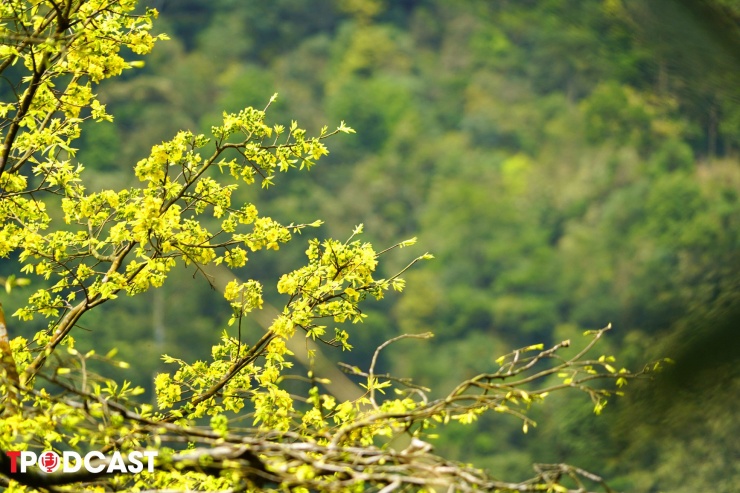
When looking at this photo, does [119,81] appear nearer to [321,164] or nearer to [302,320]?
[321,164]

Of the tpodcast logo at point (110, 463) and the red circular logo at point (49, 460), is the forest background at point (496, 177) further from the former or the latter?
the red circular logo at point (49, 460)

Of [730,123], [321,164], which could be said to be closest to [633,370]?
[730,123]

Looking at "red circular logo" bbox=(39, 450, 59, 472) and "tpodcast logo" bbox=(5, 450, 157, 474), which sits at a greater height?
"tpodcast logo" bbox=(5, 450, 157, 474)

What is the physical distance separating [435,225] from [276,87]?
52.4 ft

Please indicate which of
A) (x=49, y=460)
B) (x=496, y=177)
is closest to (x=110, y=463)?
(x=49, y=460)

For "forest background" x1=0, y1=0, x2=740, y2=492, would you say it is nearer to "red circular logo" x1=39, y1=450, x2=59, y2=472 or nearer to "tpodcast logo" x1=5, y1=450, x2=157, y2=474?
"tpodcast logo" x1=5, y1=450, x2=157, y2=474

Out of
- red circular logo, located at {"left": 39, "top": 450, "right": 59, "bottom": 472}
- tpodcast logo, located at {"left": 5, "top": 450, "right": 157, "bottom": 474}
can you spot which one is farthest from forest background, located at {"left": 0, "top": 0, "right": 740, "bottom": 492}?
red circular logo, located at {"left": 39, "top": 450, "right": 59, "bottom": 472}

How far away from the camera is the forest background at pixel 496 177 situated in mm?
1083

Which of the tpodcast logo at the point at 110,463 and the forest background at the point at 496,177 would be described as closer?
the forest background at the point at 496,177

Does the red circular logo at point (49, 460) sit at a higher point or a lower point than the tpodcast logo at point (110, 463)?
lower

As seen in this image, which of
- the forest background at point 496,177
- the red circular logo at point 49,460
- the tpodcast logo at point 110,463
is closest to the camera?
the forest background at point 496,177

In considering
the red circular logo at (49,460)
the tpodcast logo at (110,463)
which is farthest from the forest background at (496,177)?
the red circular logo at (49,460)

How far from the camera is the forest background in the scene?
3.55ft

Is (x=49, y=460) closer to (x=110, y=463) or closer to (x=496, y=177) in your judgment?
(x=110, y=463)
